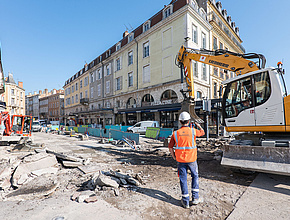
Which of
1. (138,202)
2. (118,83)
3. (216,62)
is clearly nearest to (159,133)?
(216,62)

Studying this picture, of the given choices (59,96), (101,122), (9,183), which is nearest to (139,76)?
(101,122)

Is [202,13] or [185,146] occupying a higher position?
[202,13]

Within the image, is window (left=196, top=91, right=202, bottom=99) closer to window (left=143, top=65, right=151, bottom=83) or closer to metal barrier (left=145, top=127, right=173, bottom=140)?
window (left=143, top=65, right=151, bottom=83)

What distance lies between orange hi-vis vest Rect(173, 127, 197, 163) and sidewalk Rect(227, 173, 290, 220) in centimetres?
121

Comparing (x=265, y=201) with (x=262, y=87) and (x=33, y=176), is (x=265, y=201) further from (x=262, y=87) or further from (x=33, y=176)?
(x=33, y=176)

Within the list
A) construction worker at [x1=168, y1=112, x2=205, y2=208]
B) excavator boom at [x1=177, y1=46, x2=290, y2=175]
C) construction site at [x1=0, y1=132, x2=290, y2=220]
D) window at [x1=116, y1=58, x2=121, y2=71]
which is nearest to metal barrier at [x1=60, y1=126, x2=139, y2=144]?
construction site at [x1=0, y1=132, x2=290, y2=220]

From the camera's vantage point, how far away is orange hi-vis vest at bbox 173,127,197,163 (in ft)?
10.6

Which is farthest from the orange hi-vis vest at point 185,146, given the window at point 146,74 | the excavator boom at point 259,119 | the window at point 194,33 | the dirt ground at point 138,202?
the window at point 146,74

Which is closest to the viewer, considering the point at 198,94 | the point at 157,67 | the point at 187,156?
the point at 187,156

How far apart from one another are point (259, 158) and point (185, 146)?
2462 millimetres

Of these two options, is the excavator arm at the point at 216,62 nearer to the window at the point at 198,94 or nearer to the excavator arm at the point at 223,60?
the excavator arm at the point at 223,60

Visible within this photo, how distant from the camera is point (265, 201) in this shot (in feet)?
10.9

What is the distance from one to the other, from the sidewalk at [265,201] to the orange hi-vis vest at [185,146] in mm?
1211

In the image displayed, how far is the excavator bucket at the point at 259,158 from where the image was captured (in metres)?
3.90
